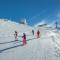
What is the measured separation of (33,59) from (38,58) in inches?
24.9

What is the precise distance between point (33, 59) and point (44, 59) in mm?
766

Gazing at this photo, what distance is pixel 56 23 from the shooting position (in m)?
113

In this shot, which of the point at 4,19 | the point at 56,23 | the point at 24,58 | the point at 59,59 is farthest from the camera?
the point at 56,23

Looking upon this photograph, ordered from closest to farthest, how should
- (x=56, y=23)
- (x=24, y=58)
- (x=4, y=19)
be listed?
(x=24, y=58) < (x=4, y=19) < (x=56, y=23)

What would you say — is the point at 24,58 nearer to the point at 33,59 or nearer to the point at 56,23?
the point at 33,59

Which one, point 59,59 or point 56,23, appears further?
point 56,23

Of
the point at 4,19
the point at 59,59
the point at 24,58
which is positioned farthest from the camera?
the point at 4,19

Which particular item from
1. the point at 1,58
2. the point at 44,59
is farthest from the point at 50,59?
the point at 1,58

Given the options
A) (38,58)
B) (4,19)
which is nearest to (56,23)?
(4,19)

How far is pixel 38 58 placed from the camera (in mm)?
17188

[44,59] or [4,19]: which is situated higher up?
[4,19]

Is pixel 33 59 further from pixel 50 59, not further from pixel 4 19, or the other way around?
pixel 4 19

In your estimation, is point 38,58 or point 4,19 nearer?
point 38,58

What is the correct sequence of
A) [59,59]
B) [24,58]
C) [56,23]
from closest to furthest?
[59,59]
[24,58]
[56,23]
